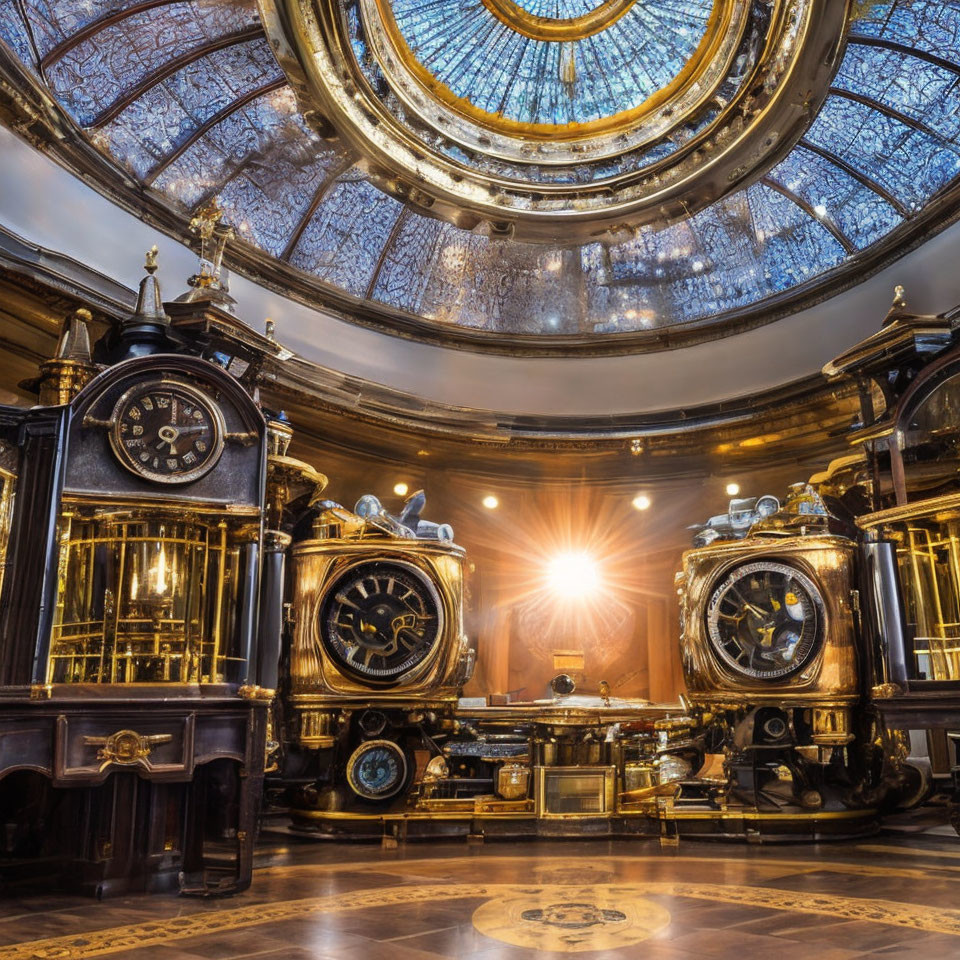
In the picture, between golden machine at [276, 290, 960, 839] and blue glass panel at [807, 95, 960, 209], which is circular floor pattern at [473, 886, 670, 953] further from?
blue glass panel at [807, 95, 960, 209]

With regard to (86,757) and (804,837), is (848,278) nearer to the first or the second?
(804,837)

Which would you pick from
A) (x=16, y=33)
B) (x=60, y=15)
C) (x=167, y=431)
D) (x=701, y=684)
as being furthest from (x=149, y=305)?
(x=701, y=684)

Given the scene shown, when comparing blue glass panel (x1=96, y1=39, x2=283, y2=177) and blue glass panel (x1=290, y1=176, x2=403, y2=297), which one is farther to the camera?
blue glass panel (x1=290, y1=176, x2=403, y2=297)

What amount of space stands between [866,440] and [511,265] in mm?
7859

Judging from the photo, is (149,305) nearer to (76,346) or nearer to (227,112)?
(76,346)

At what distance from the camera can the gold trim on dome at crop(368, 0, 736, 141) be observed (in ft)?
Result: 41.1

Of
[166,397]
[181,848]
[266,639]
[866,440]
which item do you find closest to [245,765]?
[181,848]

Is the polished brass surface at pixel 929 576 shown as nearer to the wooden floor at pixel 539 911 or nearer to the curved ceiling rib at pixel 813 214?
the wooden floor at pixel 539 911

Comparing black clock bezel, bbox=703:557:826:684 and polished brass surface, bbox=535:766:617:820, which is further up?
black clock bezel, bbox=703:557:826:684

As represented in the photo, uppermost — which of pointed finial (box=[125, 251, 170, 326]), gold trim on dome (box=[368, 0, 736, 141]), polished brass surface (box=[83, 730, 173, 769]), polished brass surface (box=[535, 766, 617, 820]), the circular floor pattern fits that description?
gold trim on dome (box=[368, 0, 736, 141])

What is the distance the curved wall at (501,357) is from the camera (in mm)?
10336

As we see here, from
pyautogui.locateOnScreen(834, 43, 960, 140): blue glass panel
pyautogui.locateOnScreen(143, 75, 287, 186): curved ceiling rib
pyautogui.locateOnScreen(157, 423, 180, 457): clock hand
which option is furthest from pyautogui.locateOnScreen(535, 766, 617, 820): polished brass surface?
pyautogui.locateOnScreen(834, 43, 960, 140): blue glass panel

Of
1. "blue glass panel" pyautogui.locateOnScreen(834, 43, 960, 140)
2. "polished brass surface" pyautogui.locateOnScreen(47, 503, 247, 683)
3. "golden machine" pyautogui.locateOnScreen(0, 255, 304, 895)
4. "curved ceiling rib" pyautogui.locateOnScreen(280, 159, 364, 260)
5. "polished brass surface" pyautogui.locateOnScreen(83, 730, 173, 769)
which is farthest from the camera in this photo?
"curved ceiling rib" pyautogui.locateOnScreen(280, 159, 364, 260)

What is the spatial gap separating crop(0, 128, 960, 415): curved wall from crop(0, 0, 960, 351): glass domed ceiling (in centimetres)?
37
